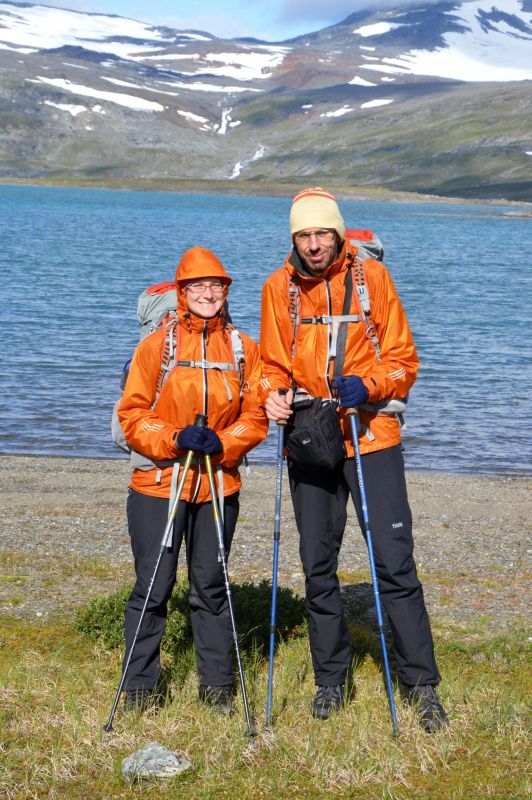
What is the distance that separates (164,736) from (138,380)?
2206 mm

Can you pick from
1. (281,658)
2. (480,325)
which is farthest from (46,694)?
(480,325)

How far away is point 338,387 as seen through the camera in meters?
6.48

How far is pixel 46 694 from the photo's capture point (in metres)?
6.99

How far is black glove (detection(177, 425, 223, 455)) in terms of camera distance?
21.2 feet

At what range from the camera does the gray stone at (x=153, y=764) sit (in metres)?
5.92

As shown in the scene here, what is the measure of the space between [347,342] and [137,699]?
8.74 feet

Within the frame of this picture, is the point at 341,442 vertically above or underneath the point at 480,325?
above

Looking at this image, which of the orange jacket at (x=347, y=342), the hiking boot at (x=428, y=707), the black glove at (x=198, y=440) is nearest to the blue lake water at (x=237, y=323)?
the hiking boot at (x=428, y=707)

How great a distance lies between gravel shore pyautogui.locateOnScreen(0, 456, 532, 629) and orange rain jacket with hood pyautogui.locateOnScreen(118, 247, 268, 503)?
3.14m

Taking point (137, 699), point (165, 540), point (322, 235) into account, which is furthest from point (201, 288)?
point (137, 699)

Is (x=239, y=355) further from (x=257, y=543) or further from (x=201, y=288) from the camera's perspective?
(x=257, y=543)

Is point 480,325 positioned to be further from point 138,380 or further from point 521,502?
point 138,380

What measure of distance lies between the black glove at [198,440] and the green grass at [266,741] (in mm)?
1701

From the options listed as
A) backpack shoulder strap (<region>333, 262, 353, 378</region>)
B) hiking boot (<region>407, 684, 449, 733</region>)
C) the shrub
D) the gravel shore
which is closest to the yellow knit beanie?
backpack shoulder strap (<region>333, 262, 353, 378</region>)
